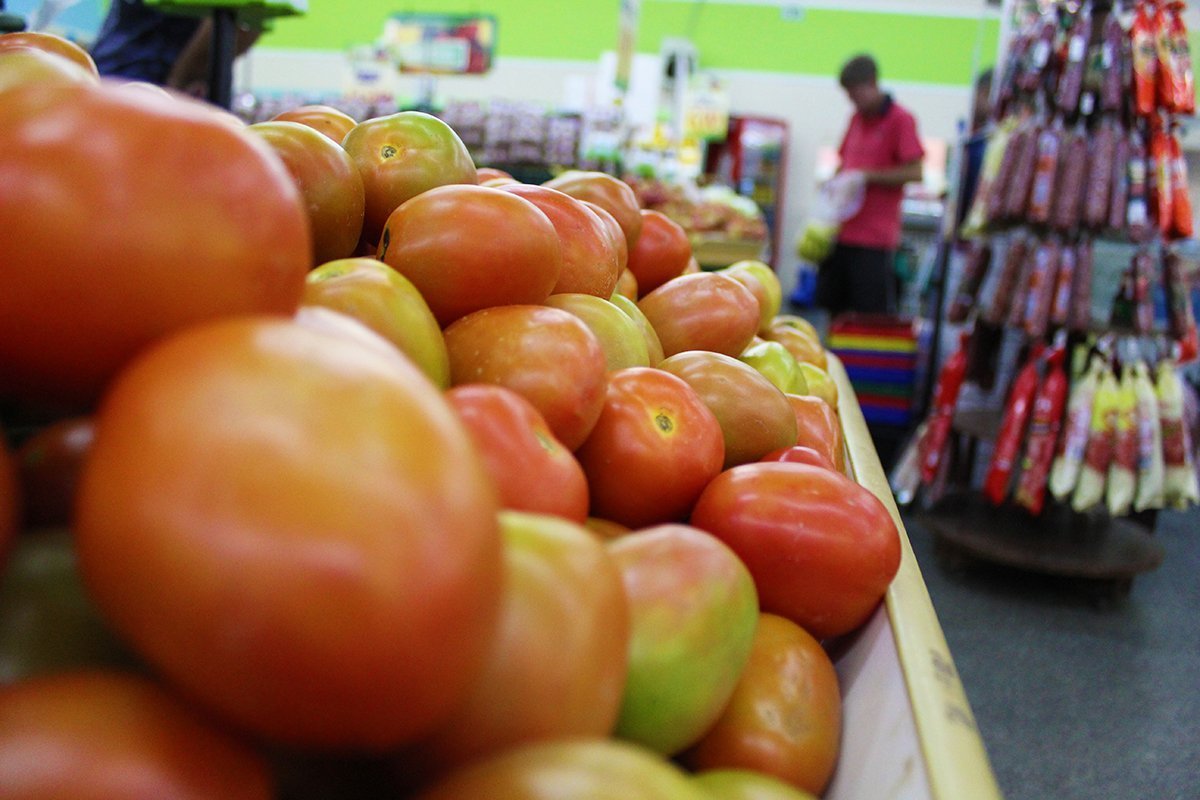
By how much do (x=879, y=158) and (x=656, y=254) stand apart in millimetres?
3798

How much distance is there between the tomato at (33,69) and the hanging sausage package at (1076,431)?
3.20 metres

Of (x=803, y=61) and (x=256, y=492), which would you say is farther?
(x=803, y=61)

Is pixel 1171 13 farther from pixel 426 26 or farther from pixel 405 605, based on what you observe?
pixel 426 26

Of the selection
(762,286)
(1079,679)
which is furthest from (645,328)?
(1079,679)

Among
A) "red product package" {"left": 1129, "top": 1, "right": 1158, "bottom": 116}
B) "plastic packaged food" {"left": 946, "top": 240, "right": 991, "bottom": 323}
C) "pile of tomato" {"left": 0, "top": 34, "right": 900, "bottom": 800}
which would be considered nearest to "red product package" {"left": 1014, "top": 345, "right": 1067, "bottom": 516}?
"plastic packaged food" {"left": 946, "top": 240, "right": 991, "bottom": 323}

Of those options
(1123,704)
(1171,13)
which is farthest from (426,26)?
(1123,704)

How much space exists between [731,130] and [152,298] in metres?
10.6

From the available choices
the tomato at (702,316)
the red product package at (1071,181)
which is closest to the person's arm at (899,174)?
the red product package at (1071,181)

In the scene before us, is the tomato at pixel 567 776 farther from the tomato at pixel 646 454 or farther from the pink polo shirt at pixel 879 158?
the pink polo shirt at pixel 879 158

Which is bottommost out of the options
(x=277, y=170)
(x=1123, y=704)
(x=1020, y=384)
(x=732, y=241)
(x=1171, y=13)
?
(x=1123, y=704)

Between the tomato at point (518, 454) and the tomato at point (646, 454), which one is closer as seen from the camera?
the tomato at point (518, 454)

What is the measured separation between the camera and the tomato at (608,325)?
1.17 metres

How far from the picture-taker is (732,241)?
4.84m

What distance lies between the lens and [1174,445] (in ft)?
10.8
